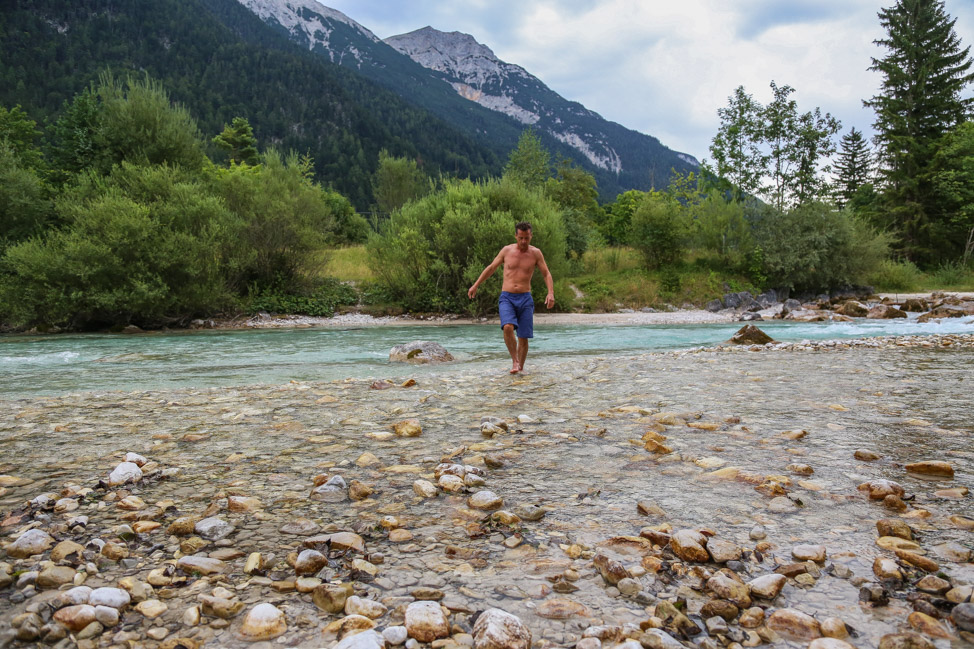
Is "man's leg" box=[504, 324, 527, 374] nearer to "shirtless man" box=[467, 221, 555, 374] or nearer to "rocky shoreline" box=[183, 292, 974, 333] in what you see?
"shirtless man" box=[467, 221, 555, 374]

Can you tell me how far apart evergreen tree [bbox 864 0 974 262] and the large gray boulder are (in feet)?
149

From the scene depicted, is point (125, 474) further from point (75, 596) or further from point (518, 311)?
point (518, 311)

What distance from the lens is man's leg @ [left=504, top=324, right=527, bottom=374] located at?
8.38m

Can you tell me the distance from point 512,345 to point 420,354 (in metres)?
2.99

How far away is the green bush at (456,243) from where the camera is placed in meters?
25.0

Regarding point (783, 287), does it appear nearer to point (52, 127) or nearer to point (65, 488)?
point (65, 488)

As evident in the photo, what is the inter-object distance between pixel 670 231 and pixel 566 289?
33.8ft

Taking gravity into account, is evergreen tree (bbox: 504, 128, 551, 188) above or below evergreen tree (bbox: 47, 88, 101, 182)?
above

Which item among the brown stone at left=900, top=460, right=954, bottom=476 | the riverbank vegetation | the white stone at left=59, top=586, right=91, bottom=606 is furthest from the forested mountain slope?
the white stone at left=59, top=586, right=91, bottom=606

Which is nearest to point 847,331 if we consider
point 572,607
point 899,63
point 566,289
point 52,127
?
point 566,289

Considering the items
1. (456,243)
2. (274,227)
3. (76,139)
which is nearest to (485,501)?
(456,243)

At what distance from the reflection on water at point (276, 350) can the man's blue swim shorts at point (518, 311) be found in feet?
3.94

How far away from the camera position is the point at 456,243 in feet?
84.0

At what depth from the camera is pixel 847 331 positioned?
18641 millimetres
